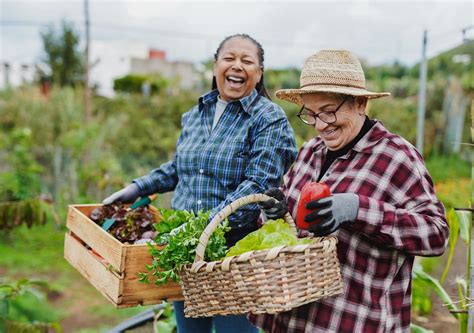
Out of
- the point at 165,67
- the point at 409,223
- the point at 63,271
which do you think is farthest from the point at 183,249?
the point at 165,67

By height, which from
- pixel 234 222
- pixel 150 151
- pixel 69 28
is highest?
pixel 69 28

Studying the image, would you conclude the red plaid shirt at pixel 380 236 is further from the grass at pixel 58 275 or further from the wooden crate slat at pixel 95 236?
the grass at pixel 58 275

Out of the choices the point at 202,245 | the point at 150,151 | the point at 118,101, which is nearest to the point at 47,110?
the point at 150,151

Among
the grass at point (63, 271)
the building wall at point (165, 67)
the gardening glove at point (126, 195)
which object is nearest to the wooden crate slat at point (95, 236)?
the gardening glove at point (126, 195)

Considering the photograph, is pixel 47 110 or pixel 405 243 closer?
pixel 405 243

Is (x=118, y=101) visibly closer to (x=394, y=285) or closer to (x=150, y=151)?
(x=150, y=151)

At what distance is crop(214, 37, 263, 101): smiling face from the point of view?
233cm

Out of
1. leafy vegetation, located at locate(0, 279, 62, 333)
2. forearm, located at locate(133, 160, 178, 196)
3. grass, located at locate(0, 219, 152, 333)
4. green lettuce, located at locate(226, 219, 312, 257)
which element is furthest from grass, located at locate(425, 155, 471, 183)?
green lettuce, located at locate(226, 219, 312, 257)

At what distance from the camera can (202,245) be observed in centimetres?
176

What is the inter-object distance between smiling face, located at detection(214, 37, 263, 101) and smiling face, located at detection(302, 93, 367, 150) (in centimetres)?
50

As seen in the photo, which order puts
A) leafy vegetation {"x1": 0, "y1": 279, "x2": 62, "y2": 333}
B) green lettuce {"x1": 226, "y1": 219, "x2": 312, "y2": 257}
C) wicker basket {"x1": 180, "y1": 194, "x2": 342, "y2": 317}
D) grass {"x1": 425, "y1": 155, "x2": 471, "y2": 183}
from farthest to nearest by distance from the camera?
1. grass {"x1": 425, "y1": 155, "x2": 471, "y2": 183}
2. leafy vegetation {"x1": 0, "y1": 279, "x2": 62, "y2": 333}
3. green lettuce {"x1": 226, "y1": 219, "x2": 312, "y2": 257}
4. wicker basket {"x1": 180, "y1": 194, "x2": 342, "y2": 317}

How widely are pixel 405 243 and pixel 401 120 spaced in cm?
1165

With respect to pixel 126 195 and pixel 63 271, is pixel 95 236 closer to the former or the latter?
pixel 126 195

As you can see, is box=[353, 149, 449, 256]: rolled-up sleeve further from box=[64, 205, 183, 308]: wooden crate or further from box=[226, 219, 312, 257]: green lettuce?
box=[64, 205, 183, 308]: wooden crate
